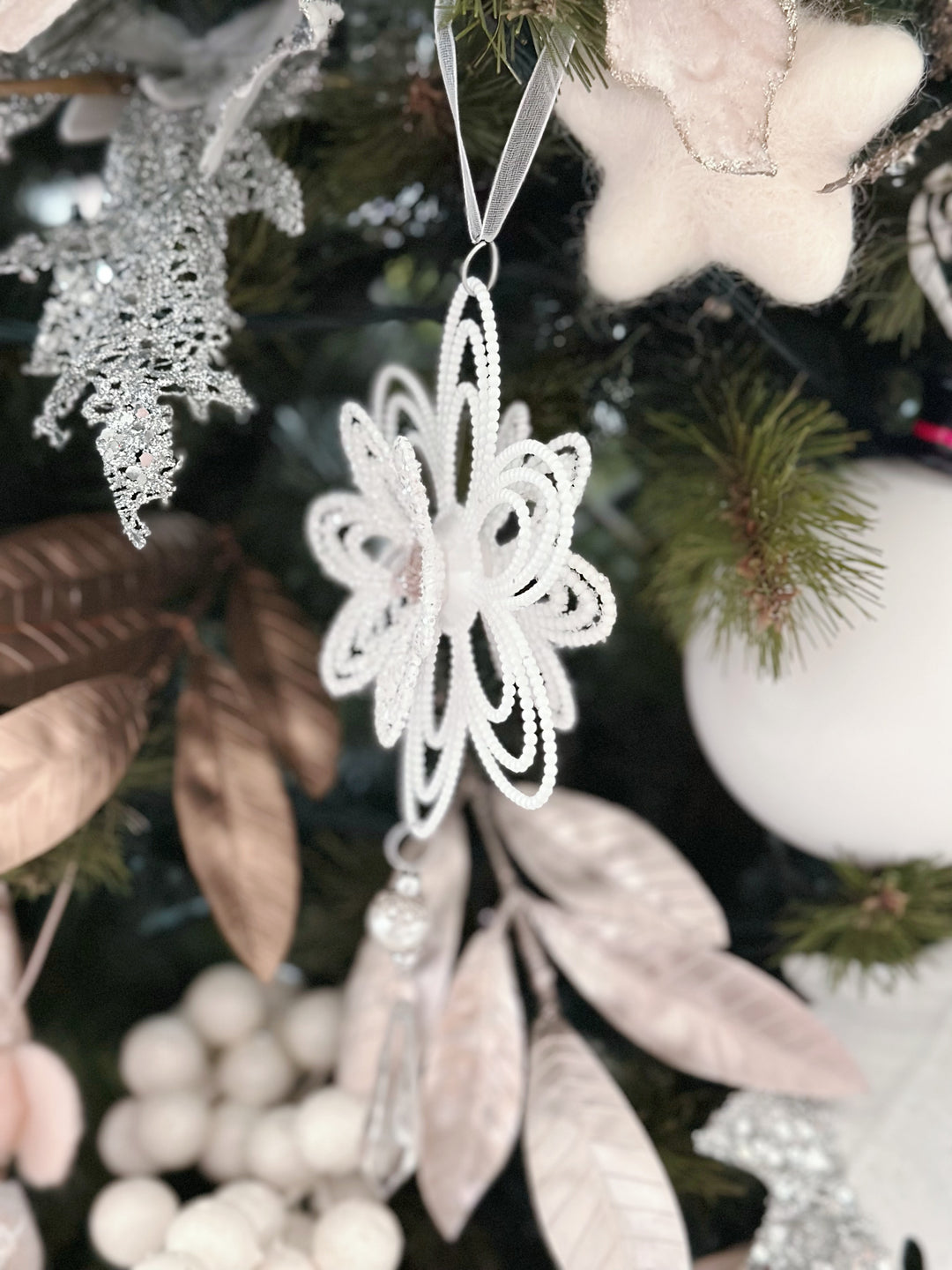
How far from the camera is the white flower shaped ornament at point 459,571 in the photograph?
34cm

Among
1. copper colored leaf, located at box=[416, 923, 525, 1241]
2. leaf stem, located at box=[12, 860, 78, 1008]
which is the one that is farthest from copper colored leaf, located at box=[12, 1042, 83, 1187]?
copper colored leaf, located at box=[416, 923, 525, 1241]

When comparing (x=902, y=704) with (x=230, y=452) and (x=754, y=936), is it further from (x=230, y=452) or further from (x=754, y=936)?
(x=230, y=452)

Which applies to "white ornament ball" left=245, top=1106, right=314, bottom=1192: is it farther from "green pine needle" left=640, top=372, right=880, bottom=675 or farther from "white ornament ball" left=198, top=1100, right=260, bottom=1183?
"green pine needle" left=640, top=372, right=880, bottom=675

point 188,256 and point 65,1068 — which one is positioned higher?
point 188,256

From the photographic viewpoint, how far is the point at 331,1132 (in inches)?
19.3

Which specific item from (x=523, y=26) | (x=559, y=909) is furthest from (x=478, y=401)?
(x=559, y=909)

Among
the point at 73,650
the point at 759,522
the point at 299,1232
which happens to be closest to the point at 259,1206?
the point at 299,1232

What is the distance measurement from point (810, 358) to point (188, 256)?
246mm

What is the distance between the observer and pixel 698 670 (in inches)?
18.7

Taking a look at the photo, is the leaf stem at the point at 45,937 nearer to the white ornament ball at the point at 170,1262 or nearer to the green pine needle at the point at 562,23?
the white ornament ball at the point at 170,1262

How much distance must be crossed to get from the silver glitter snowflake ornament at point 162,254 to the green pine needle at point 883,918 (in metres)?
0.34

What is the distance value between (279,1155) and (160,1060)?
8cm

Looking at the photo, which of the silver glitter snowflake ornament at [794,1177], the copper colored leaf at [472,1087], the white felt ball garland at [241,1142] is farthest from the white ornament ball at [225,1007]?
the silver glitter snowflake ornament at [794,1177]

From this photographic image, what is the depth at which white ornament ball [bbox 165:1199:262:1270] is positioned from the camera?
0.42 m
